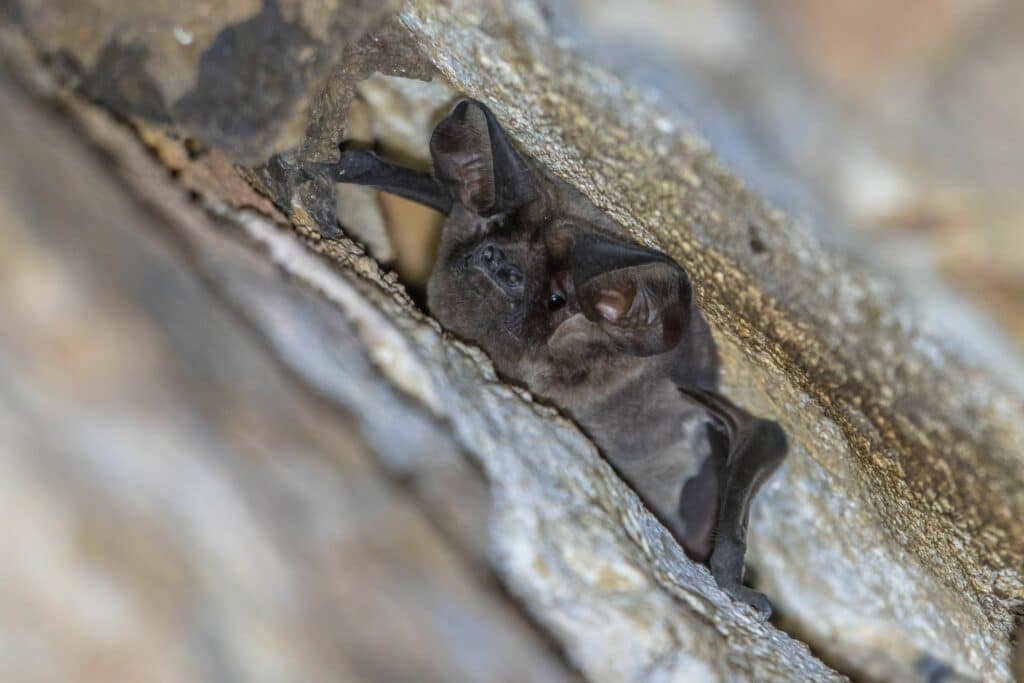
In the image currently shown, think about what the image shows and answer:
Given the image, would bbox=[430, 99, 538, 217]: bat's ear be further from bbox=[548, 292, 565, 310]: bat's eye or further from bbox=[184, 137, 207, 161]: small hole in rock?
bbox=[184, 137, 207, 161]: small hole in rock

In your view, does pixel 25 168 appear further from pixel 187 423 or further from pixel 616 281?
pixel 616 281

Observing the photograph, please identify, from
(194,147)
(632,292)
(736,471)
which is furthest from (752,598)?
(194,147)

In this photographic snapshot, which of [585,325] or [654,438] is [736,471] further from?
[585,325]

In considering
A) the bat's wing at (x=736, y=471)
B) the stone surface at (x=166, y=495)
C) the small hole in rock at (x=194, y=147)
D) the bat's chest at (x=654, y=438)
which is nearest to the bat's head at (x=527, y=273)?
the bat's chest at (x=654, y=438)

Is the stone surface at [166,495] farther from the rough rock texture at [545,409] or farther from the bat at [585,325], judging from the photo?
the bat at [585,325]

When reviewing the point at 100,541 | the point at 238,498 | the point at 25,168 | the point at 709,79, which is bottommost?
the point at 100,541

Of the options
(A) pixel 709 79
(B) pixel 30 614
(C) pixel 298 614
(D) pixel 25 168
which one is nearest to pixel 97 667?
(B) pixel 30 614
